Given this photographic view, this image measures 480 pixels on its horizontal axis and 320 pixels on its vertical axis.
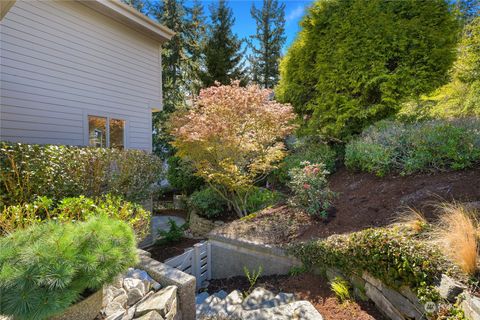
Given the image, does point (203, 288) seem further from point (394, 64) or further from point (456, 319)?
point (394, 64)

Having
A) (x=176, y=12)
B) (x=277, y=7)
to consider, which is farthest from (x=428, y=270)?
(x=277, y=7)

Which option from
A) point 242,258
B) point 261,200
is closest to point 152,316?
point 242,258

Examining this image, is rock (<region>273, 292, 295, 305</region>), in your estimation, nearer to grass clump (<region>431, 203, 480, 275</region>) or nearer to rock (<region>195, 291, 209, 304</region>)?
rock (<region>195, 291, 209, 304</region>)

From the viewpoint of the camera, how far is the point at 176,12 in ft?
47.3

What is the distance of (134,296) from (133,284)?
0.50 feet

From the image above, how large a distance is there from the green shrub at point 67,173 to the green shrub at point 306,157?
3.56 metres

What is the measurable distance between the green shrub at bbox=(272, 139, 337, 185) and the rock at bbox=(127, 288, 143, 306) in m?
4.57

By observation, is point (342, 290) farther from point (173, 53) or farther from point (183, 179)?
point (173, 53)

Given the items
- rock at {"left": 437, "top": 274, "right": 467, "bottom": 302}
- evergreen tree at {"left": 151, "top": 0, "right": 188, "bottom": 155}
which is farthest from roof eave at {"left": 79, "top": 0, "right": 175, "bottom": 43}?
rock at {"left": 437, "top": 274, "right": 467, "bottom": 302}

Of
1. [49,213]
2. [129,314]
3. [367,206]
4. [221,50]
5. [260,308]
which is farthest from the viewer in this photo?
[221,50]

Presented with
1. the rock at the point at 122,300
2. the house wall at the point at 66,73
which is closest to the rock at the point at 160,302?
the rock at the point at 122,300

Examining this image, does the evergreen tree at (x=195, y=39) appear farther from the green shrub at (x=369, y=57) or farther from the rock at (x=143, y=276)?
the rock at (x=143, y=276)

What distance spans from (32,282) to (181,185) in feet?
25.8

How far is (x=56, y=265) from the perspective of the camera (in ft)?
5.24
